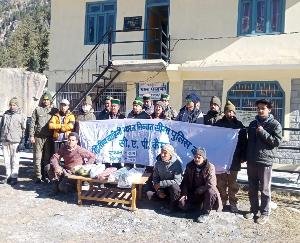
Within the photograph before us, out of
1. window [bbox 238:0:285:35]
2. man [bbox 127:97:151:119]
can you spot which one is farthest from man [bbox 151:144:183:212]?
window [bbox 238:0:285:35]

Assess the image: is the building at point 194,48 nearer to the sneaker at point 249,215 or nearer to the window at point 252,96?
the window at point 252,96

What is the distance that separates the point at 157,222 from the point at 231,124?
6.83 ft

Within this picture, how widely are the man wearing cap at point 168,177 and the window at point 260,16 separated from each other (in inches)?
262

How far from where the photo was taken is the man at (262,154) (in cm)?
670

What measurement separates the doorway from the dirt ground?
22.4ft

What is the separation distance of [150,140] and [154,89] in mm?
5790

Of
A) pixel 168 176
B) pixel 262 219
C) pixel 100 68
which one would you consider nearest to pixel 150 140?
pixel 168 176

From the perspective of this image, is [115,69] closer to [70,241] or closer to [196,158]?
[196,158]

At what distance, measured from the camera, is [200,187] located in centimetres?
698

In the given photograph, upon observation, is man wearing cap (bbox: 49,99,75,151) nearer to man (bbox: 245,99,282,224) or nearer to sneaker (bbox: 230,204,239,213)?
sneaker (bbox: 230,204,239,213)

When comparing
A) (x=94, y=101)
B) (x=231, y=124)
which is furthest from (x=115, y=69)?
(x=231, y=124)

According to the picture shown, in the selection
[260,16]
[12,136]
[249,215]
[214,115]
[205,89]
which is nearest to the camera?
[249,215]

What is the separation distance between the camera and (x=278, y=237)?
649 cm

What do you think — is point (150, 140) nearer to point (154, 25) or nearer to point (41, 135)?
point (41, 135)
